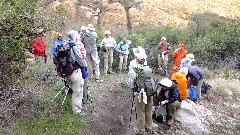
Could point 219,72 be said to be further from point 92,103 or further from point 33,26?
point 33,26

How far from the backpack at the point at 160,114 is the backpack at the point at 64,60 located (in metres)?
2.52

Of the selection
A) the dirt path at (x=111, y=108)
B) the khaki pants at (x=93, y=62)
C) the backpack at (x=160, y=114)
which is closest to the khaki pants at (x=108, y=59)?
the dirt path at (x=111, y=108)

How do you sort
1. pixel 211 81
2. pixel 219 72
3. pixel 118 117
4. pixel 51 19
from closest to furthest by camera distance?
1. pixel 51 19
2. pixel 118 117
3. pixel 211 81
4. pixel 219 72

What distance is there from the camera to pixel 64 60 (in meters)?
6.72

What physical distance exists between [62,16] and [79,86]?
1590 mm

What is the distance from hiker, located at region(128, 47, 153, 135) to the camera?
6906mm

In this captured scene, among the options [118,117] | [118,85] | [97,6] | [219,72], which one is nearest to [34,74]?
[118,117]

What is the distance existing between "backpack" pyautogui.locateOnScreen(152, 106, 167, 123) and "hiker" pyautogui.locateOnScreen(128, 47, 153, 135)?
643 millimetres

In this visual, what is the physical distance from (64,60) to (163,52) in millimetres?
6123

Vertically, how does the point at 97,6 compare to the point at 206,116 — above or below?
above

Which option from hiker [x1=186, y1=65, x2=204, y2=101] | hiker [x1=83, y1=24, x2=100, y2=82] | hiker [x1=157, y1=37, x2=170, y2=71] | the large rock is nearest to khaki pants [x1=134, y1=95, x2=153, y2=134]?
the large rock

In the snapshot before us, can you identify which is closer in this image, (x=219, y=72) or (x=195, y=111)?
(x=195, y=111)

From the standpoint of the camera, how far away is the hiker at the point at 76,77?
6.92m

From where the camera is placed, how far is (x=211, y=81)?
12.5 m
